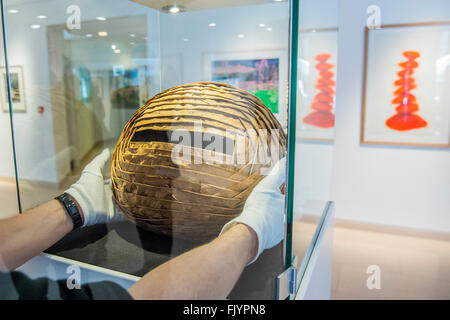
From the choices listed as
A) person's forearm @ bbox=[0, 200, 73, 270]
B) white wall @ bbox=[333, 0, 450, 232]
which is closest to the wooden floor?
white wall @ bbox=[333, 0, 450, 232]

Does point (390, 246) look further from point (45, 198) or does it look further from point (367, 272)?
point (45, 198)

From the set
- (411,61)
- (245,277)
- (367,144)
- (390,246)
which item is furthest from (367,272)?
(245,277)

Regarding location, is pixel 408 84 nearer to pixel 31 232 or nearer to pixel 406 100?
pixel 406 100

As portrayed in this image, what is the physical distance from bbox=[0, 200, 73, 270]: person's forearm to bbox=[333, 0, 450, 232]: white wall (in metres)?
2.63

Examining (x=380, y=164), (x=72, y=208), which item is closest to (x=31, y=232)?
(x=72, y=208)

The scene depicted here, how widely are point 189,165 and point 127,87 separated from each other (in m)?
0.11

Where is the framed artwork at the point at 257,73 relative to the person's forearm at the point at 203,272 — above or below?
above

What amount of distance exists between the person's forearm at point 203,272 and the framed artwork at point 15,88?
240 mm

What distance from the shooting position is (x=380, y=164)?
2.79 metres

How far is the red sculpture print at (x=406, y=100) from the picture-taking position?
2.60 metres

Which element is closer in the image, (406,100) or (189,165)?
(189,165)

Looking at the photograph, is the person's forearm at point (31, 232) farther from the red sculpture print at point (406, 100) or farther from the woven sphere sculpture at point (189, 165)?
the red sculpture print at point (406, 100)

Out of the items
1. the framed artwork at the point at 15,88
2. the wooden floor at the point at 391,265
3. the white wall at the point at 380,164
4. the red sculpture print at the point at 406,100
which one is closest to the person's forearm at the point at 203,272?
the framed artwork at the point at 15,88

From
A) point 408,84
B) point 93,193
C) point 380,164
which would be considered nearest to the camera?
point 93,193
